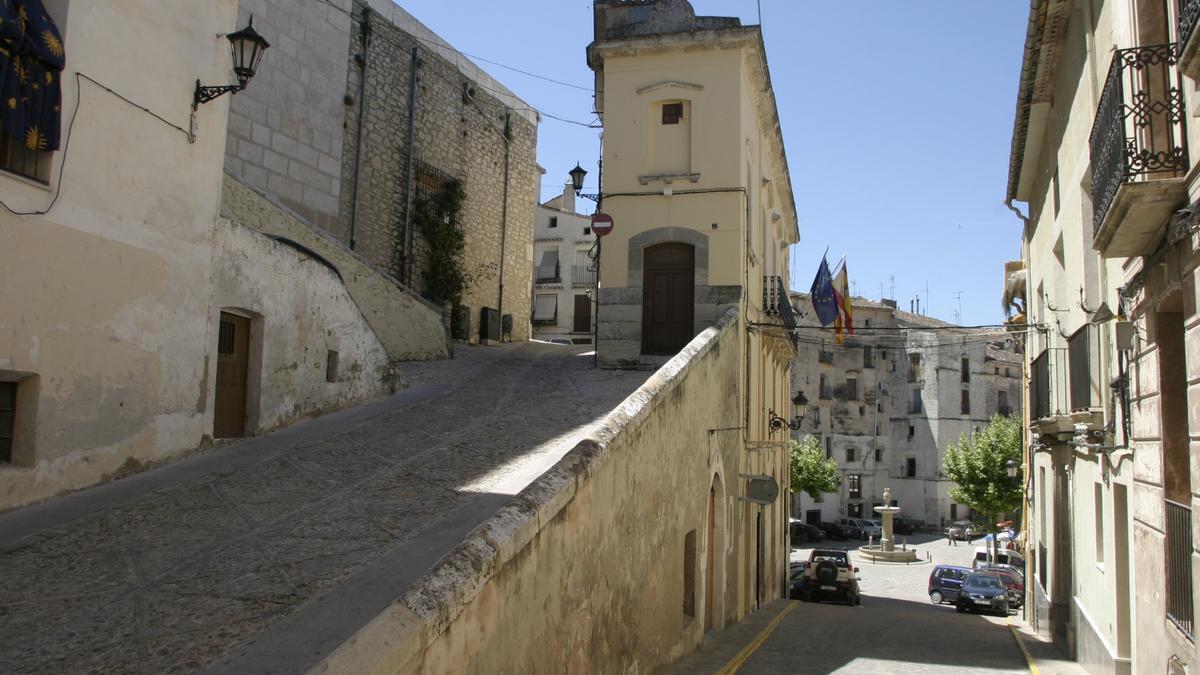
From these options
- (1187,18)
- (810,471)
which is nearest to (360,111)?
(1187,18)

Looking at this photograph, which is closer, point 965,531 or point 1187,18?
point 1187,18

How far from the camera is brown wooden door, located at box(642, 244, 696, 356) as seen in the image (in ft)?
50.6

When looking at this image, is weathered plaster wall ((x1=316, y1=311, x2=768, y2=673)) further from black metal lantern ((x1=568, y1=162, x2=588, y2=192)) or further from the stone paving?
black metal lantern ((x1=568, y1=162, x2=588, y2=192))

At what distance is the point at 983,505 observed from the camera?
38312 mm

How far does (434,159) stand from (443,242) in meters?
2.02

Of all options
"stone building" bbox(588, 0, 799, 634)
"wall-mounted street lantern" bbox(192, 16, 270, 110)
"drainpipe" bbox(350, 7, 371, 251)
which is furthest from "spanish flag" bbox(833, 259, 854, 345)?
"wall-mounted street lantern" bbox(192, 16, 270, 110)

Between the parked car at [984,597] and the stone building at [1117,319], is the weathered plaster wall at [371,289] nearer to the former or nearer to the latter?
the stone building at [1117,319]

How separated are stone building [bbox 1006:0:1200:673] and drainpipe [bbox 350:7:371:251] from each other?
12563mm

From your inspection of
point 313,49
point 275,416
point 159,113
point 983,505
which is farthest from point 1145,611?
point 983,505

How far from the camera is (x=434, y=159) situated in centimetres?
2209

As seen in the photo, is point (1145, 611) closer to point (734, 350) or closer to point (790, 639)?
point (790, 639)

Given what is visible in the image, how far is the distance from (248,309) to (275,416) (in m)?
1.34

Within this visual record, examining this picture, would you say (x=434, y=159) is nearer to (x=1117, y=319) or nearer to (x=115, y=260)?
(x=115, y=260)

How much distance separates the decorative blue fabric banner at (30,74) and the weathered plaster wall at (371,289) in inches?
171
